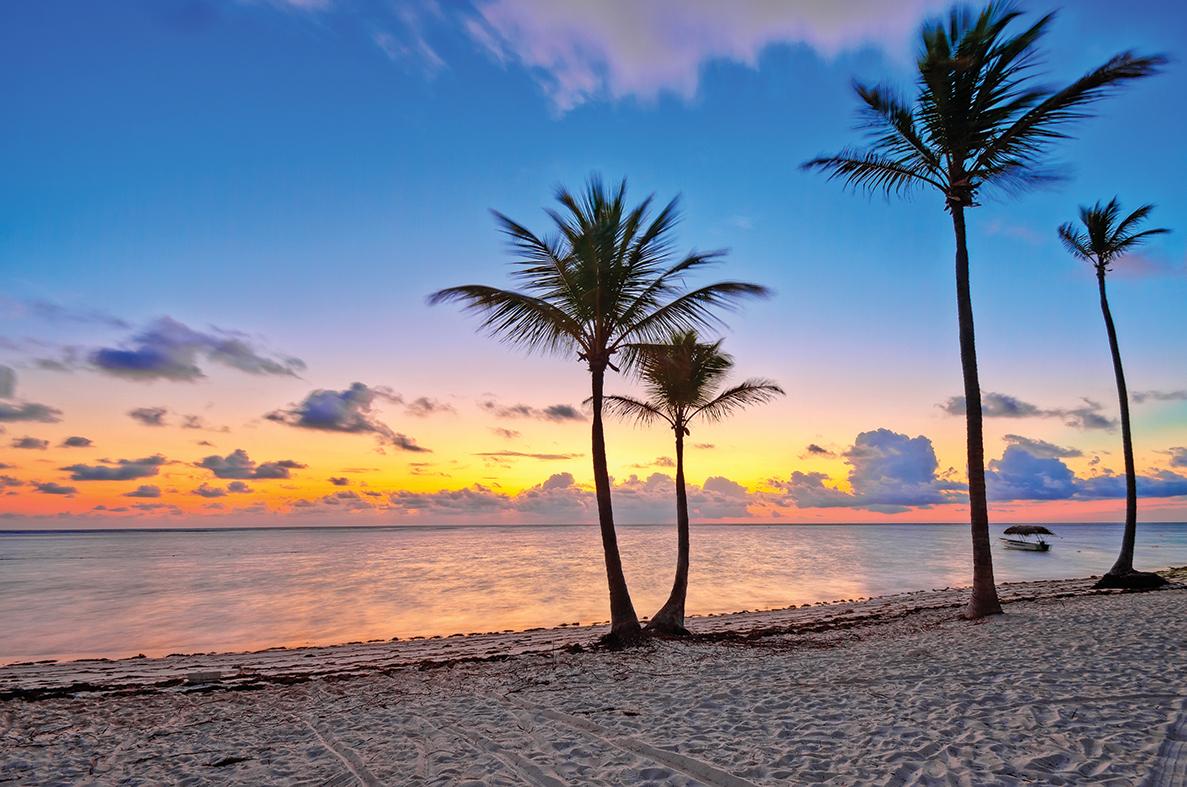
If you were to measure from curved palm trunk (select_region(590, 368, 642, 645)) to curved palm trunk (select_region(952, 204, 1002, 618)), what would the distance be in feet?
21.7

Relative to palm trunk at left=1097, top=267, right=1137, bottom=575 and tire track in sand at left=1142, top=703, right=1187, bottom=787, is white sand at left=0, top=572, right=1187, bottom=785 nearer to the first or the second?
tire track in sand at left=1142, top=703, right=1187, bottom=787

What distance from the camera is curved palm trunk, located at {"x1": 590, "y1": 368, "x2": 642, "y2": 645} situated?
1064 centimetres

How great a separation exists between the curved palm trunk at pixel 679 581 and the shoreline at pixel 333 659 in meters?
0.55

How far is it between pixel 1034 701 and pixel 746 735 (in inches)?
110

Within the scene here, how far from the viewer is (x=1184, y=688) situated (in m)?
5.89

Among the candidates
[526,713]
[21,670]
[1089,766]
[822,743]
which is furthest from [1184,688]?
[21,670]

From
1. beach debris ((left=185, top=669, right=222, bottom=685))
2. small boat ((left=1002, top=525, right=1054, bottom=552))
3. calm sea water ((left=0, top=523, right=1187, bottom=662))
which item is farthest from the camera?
small boat ((left=1002, top=525, right=1054, bottom=552))

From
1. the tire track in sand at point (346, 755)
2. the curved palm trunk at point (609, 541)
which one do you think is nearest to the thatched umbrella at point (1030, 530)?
the curved palm trunk at point (609, 541)

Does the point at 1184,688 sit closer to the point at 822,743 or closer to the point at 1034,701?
the point at 1034,701

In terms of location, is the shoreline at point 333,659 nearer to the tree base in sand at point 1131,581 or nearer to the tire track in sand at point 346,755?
the tree base in sand at point 1131,581

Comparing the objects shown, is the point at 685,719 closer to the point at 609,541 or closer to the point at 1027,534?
the point at 609,541

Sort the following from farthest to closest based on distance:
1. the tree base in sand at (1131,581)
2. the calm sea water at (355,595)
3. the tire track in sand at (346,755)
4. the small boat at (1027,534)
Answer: the small boat at (1027,534) < the calm sea water at (355,595) < the tree base in sand at (1131,581) < the tire track in sand at (346,755)

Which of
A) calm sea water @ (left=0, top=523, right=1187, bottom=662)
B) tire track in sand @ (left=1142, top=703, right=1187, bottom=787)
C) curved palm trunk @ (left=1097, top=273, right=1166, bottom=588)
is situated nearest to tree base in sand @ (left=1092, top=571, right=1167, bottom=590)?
curved palm trunk @ (left=1097, top=273, right=1166, bottom=588)

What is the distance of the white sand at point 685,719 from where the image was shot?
14.7ft
